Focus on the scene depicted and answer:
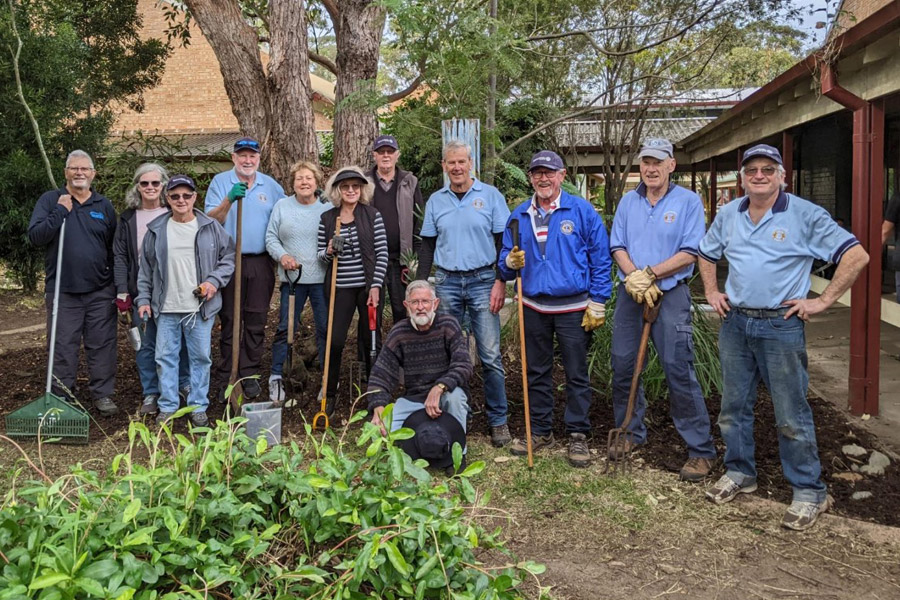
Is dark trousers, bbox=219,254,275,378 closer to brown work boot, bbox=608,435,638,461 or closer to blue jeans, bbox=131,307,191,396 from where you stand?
blue jeans, bbox=131,307,191,396

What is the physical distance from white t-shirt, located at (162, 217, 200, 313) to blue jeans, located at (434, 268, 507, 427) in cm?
174

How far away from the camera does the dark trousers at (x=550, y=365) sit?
501cm

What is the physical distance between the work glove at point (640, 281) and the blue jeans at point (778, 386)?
1.59 ft

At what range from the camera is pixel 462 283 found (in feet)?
17.5

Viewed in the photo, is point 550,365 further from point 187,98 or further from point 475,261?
point 187,98

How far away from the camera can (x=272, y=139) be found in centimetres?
845

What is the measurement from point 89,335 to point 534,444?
344 cm

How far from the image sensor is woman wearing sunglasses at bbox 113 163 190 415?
Answer: 5.83 m

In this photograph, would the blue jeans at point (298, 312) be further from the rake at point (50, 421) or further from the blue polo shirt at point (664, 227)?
the blue polo shirt at point (664, 227)

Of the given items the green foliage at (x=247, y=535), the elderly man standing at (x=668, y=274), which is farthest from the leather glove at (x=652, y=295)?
the green foliage at (x=247, y=535)

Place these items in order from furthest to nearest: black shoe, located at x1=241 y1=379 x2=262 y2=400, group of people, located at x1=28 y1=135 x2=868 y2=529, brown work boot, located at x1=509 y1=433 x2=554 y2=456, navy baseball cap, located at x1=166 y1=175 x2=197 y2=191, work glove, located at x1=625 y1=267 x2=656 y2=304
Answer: black shoe, located at x1=241 y1=379 x2=262 y2=400
navy baseball cap, located at x1=166 y1=175 x2=197 y2=191
brown work boot, located at x1=509 y1=433 x2=554 y2=456
work glove, located at x1=625 y1=267 x2=656 y2=304
group of people, located at x1=28 y1=135 x2=868 y2=529

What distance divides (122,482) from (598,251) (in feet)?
10.7

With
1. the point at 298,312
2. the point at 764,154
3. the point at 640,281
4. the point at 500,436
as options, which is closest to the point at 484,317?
the point at 500,436

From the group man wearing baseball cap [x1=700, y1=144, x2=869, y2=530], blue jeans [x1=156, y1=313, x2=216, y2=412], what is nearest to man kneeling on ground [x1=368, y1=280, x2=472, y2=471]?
blue jeans [x1=156, y1=313, x2=216, y2=412]
